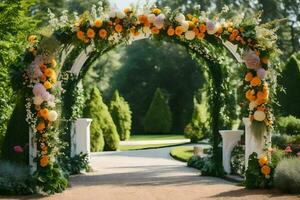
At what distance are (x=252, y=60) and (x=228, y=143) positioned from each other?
119 inches

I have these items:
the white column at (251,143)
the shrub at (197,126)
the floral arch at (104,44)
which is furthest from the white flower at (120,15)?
the shrub at (197,126)

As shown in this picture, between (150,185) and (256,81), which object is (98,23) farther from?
(150,185)

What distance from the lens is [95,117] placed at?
19453 mm

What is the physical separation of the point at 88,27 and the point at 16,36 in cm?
532

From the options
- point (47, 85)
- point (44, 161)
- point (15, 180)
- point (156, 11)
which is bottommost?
point (15, 180)

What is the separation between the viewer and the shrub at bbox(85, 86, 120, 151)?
1906 centimetres

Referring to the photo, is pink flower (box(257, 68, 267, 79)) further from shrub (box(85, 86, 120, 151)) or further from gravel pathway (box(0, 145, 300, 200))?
shrub (box(85, 86, 120, 151))

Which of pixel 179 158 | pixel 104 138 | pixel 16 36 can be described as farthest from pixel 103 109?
pixel 16 36

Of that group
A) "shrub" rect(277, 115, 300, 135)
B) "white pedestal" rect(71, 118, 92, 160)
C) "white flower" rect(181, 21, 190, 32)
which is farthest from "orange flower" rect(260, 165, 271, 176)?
"shrub" rect(277, 115, 300, 135)

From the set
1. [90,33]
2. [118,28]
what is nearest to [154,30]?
[118,28]

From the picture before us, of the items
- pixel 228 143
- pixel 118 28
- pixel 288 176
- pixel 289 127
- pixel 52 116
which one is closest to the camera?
pixel 288 176

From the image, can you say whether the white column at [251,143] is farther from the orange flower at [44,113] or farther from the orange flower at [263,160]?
the orange flower at [44,113]

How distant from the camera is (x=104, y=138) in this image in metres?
20.6

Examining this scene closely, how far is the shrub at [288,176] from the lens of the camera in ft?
26.4
